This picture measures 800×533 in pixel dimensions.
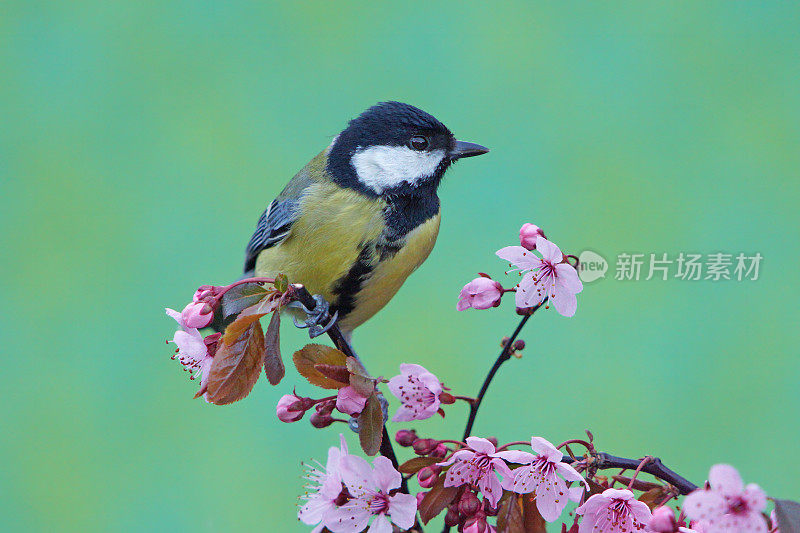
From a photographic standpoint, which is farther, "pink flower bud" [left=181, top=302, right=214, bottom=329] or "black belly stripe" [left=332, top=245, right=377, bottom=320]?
"black belly stripe" [left=332, top=245, right=377, bottom=320]

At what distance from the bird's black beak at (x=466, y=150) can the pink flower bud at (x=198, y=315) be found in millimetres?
542

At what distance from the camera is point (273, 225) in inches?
47.2

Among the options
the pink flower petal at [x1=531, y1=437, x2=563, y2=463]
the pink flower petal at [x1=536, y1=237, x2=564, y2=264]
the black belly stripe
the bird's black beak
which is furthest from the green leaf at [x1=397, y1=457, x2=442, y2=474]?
the bird's black beak

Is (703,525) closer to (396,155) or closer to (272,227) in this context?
(396,155)

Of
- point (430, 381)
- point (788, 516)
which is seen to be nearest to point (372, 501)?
point (430, 381)

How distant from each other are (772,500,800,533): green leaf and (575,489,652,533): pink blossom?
10cm

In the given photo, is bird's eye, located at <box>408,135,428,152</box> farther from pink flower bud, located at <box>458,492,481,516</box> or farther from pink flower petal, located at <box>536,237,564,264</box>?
pink flower bud, located at <box>458,492,481,516</box>

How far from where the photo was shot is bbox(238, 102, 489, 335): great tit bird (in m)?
1.06

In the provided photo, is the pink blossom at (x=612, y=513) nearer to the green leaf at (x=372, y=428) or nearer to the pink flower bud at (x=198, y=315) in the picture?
the green leaf at (x=372, y=428)

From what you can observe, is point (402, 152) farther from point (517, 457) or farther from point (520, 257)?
point (517, 457)

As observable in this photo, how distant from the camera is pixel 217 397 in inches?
25.6

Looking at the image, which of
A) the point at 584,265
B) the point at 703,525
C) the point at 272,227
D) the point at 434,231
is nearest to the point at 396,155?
the point at 434,231

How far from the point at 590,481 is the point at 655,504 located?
0.19ft

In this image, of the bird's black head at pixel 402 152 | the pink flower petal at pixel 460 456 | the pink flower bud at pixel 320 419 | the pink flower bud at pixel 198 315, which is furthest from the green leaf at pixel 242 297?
the bird's black head at pixel 402 152
